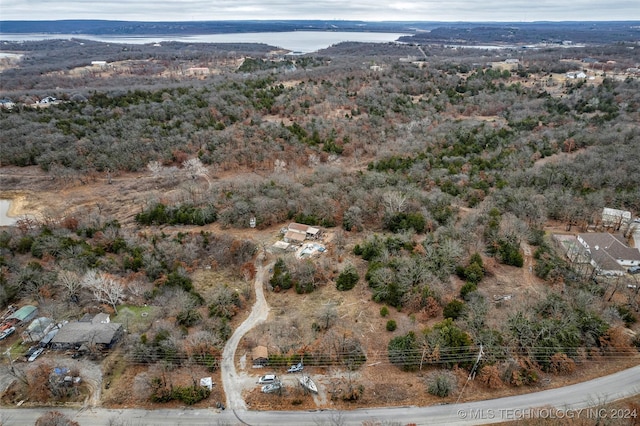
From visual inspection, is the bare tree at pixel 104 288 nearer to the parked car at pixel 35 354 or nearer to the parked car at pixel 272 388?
the parked car at pixel 35 354

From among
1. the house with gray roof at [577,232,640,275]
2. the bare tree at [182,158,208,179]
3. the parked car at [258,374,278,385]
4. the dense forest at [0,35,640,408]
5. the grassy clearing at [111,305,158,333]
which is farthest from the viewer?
the bare tree at [182,158,208,179]

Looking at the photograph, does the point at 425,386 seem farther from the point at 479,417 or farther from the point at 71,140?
the point at 71,140

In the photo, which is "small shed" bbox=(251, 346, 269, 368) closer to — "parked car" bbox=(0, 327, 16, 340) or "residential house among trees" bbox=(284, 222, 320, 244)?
"residential house among trees" bbox=(284, 222, 320, 244)

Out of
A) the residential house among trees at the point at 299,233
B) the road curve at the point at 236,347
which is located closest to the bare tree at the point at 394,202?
the residential house among trees at the point at 299,233

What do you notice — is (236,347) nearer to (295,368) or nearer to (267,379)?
(267,379)

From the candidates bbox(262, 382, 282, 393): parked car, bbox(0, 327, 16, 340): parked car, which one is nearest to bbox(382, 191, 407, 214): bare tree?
bbox(262, 382, 282, 393): parked car

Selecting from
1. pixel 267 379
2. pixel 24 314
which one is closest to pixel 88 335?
pixel 24 314
